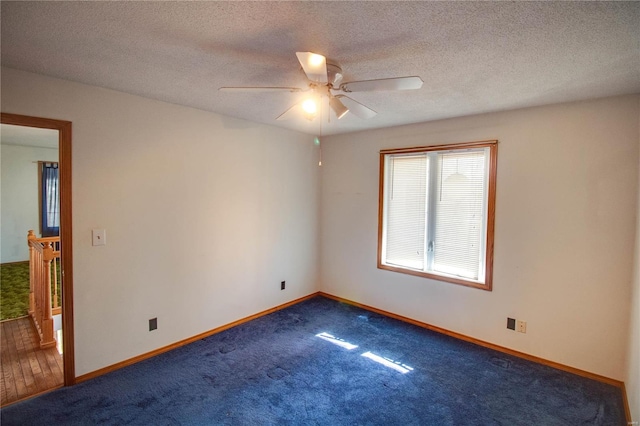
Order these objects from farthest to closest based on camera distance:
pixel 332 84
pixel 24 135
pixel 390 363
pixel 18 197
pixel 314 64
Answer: pixel 18 197
pixel 24 135
pixel 390 363
pixel 332 84
pixel 314 64

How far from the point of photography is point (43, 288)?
135 inches

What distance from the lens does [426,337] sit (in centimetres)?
341

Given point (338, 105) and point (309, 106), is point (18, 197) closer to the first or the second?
point (309, 106)

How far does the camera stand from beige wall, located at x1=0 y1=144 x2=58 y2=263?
20.5 ft

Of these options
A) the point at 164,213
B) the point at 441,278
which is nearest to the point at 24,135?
the point at 164,213

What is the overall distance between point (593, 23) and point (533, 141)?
159cm

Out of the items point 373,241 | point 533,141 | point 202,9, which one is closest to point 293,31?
point 202,9

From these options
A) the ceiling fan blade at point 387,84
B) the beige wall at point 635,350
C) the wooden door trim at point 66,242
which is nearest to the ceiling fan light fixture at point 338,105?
the ceiling fan blade at point 387,84

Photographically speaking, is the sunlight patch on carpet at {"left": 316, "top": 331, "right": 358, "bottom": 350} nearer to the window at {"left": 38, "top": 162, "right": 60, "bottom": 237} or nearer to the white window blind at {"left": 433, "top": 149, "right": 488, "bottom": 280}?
the white window blind at {"left": 433, "top": 149, "right": 488, "bottom": 280}

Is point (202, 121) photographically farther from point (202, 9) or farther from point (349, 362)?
point (349, 362)

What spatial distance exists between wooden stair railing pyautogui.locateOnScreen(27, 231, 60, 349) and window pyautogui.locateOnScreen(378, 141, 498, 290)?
376cm

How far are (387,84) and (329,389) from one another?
233cm

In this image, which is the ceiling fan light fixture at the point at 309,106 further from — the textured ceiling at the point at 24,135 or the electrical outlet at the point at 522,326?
the textured ceiling at the point at 24,135

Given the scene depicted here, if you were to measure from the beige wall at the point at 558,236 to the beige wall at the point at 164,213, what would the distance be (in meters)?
2.01
